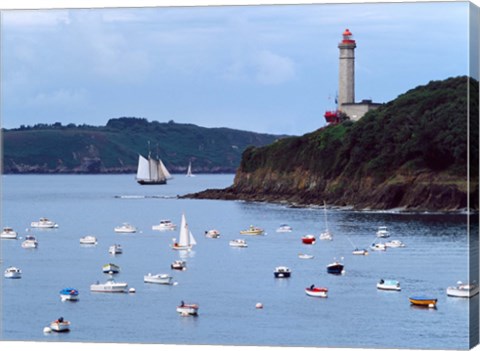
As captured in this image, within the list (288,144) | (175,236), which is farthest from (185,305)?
(288,144)

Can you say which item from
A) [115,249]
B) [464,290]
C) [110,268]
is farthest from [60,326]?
[115,249]

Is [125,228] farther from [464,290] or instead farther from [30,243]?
[464,290]

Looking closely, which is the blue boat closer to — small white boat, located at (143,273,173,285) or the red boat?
small white boat, located at (143,273,173,285)

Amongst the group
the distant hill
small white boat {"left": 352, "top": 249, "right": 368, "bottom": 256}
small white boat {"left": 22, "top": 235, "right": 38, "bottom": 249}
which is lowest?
small white boat {"left": 352, "top": 249, "right": 368, "bottom": 256}

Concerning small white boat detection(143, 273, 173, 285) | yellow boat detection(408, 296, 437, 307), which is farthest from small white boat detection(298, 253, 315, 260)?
yellow boat detection(408, 296, 437, 307)

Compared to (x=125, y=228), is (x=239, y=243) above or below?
below
